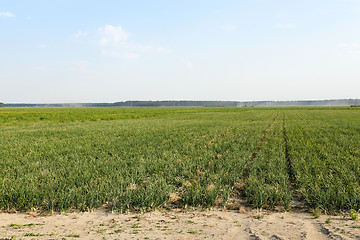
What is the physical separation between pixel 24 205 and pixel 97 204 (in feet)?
5.77

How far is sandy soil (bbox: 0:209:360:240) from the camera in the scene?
452 centimetres

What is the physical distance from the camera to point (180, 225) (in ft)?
16.3

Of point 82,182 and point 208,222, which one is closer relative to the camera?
point 208,222

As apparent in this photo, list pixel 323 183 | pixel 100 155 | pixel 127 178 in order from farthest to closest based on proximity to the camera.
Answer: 1. pixel 100 155
2. pixel 127 178
3. pixel 323 183

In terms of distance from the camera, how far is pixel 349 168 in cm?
862

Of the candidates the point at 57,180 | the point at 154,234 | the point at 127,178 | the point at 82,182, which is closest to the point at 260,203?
the point at 154,234

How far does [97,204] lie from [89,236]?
1439 mm

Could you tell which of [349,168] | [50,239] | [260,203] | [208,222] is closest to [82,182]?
[50,239]

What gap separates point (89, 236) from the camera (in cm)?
452

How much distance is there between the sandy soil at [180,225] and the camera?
4.52 metres

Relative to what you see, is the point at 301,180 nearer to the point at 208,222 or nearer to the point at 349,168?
the point at 349,168

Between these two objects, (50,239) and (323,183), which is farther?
(323,183)

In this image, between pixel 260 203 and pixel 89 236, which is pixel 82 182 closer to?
pixel 89 236

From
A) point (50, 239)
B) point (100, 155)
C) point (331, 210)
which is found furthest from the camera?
point (100, 155)
